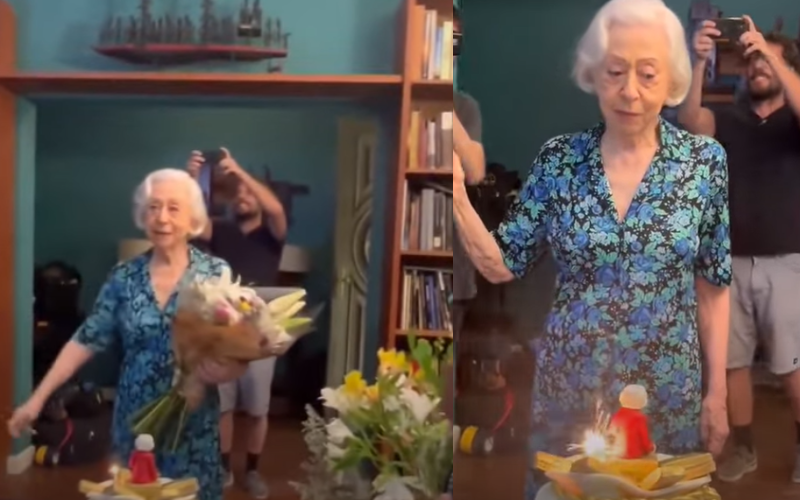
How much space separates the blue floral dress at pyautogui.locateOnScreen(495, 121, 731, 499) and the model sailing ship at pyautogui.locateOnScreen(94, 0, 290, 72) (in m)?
0.46

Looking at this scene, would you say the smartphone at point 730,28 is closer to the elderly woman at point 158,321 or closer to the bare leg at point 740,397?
the bare leg at point 740,397

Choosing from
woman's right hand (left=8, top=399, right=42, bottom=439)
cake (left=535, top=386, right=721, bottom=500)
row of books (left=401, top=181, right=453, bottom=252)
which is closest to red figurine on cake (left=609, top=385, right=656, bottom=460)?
cake (left=535, top=386, right=721, bottom=500)

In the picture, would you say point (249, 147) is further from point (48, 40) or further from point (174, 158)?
point (48, 40)

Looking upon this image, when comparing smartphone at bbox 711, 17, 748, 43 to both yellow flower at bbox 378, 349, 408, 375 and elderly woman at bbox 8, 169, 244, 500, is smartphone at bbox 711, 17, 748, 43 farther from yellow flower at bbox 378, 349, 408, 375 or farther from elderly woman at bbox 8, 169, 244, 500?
elderly woman at bbox 8, 169, 244, 500

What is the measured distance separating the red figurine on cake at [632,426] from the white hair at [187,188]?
2.29ft

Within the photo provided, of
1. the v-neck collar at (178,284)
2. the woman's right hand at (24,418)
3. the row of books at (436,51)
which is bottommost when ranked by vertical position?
the woman's right hand at (24,418)

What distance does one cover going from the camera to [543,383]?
138 centimetres

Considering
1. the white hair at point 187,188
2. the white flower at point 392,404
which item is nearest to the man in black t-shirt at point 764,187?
the white flower at point 392,404

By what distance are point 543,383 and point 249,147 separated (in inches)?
23.0

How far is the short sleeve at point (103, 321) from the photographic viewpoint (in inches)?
55.6

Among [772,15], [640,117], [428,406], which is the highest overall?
[772,15]

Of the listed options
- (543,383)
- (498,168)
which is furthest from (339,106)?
(543,383)

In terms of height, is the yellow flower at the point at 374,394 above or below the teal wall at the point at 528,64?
below

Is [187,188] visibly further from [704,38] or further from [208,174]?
[704,38]
